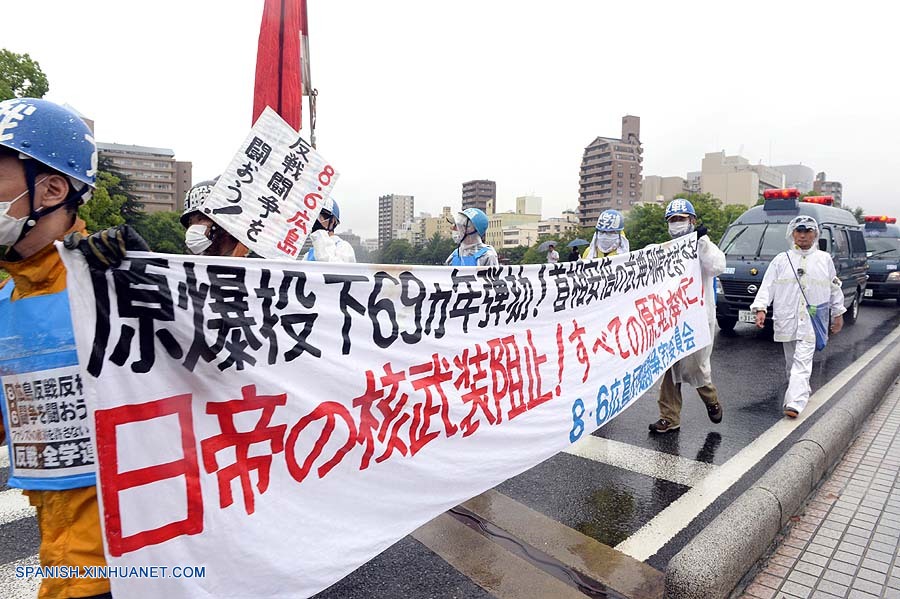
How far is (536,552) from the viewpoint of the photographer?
3.12 metres

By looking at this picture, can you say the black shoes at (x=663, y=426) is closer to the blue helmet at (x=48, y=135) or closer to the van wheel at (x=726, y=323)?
the blue helmet at (x=48, y=135)

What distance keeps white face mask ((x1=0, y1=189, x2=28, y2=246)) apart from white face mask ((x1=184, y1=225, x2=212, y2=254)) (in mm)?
1942

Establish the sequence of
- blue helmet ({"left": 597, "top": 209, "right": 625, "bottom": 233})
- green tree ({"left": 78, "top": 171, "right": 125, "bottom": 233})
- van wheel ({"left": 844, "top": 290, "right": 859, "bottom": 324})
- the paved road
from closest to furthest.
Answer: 1. the paved road
2. blue helmet ({"left": 597, "top": 209, "right": 625, "bottom": 233})
3. van wheel ({"left": 844, "top": 290, "right": 859, "bottom": 324})
4. green tree ({"left": 78, "top": 171, "right": 125, "bottom": 233})

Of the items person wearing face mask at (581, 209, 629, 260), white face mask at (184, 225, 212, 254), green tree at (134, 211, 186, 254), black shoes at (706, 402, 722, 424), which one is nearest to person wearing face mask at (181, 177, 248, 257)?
white face mask at (184, 225, 212, 254)

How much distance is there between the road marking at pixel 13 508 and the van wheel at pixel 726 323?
11.0 m

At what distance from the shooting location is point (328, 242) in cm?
467

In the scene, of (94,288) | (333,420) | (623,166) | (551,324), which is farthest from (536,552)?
(623,166)

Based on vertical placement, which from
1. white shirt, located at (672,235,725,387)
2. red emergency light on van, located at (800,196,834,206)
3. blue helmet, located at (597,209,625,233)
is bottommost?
white shirt, located at (672,235,725,387)

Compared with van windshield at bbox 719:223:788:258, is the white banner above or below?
below

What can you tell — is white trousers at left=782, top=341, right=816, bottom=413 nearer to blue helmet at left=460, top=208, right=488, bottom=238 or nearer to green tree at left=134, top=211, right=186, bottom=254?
blue helmet at left=460, top=208, right=488, bottom=238

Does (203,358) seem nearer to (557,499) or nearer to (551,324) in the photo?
(551,324)

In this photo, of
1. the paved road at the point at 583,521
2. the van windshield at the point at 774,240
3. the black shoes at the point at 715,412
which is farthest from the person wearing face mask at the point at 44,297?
the van windshield at the point at 774,240

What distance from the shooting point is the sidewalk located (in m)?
2.72

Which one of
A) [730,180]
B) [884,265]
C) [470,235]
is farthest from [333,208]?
[730,180]
